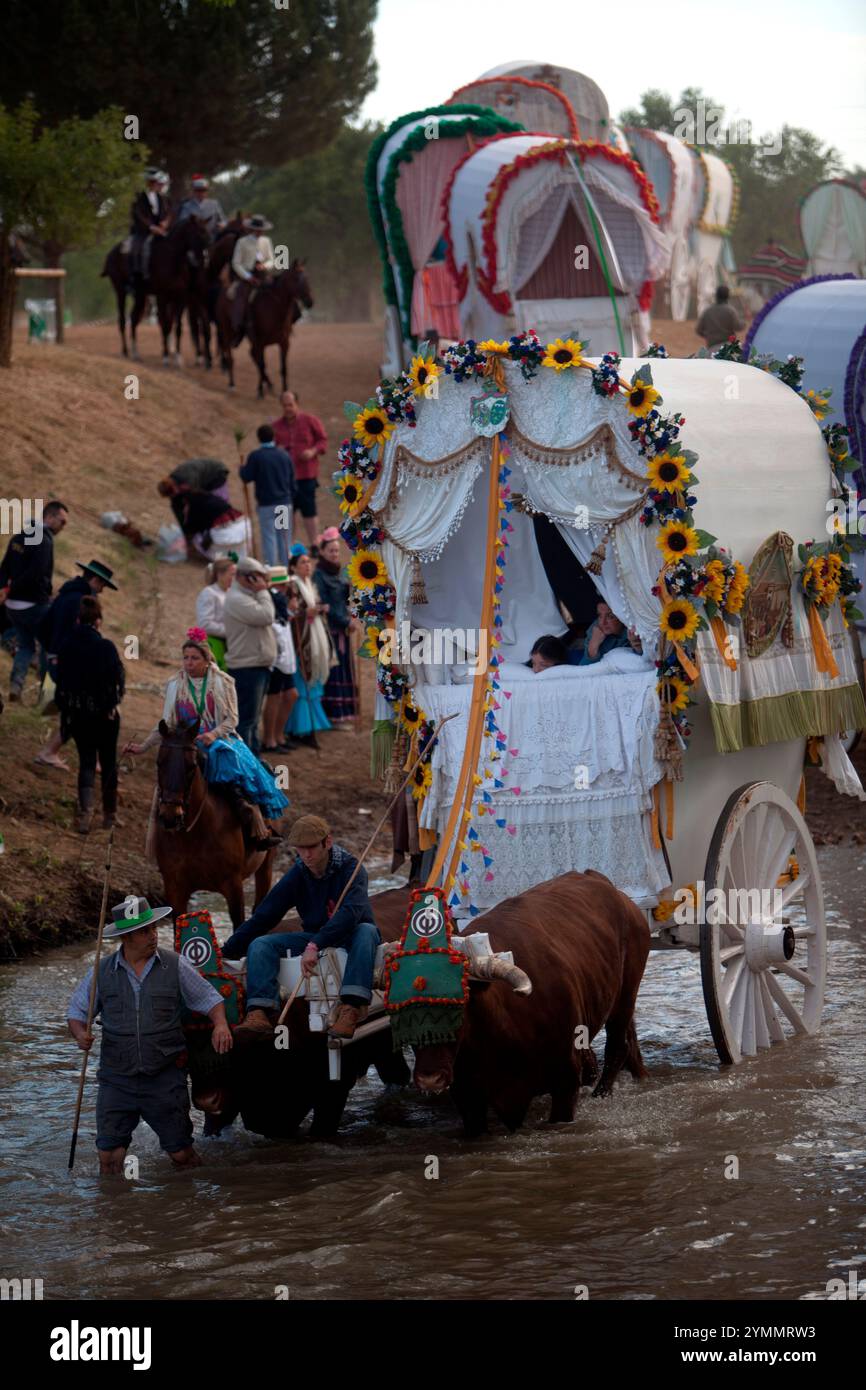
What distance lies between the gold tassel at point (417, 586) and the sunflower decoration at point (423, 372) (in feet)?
3.58

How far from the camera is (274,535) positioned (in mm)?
22562

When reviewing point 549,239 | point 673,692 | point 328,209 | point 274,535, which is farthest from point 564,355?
point 328,209

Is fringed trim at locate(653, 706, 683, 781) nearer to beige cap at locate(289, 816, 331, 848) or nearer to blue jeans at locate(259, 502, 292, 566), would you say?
beige cap at locate(289, 816, 331, 848)

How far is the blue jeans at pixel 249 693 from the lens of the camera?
53.7ft

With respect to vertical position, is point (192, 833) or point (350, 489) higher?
point (350, 489)

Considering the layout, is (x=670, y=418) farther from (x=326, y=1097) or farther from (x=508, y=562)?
(x=326, y=1097)

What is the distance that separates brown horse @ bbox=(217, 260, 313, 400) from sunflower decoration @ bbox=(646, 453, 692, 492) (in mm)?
18534

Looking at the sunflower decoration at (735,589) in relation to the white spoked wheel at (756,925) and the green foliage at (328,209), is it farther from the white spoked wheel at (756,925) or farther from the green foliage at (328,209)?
the green foliage at (328,209)

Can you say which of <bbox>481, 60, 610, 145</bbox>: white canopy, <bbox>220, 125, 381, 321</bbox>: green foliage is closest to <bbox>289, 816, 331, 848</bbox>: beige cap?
<bbox>481, 60, 610, 145</bbox>: white canopy

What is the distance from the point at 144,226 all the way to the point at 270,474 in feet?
27.7

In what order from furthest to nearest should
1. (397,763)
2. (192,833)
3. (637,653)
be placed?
(192,833)
(397,763)
(637,653)

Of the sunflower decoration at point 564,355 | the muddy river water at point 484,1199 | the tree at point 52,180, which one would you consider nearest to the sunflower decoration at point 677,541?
the sunflower decoration at point 564,355

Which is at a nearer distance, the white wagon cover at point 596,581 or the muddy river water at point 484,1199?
the muddy river water at point 484,1199

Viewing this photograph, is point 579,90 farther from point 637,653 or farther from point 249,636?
point 637,653
